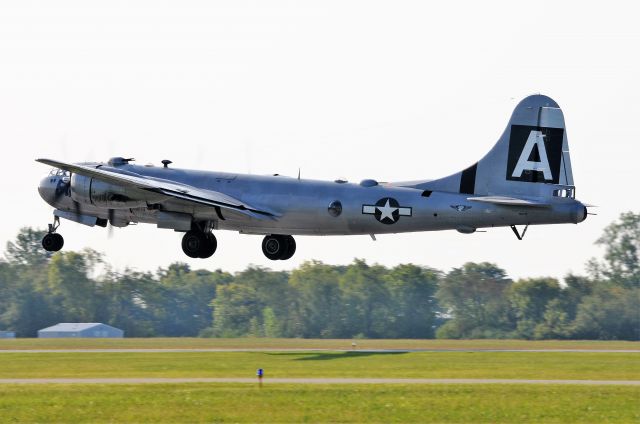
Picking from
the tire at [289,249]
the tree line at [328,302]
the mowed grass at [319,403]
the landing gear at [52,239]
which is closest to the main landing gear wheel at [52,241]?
the landing gear at [52,239]

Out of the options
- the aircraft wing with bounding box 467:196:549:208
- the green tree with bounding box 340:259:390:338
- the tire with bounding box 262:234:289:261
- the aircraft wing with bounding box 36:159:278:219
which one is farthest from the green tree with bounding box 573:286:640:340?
the aircraft wing with bounding box 36:159:278:219

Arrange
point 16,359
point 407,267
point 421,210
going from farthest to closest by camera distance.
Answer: point 407,267 < point 16,359 < point 421,210

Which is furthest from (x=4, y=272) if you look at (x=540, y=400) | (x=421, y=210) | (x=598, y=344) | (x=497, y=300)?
(x=540, y=400)

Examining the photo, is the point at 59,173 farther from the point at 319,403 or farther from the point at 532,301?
the point at 532,301

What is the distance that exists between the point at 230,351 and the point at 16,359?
1137 cm

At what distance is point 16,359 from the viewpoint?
59.6m

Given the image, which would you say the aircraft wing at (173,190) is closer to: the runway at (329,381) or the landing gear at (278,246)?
the landing gear at (278,246)

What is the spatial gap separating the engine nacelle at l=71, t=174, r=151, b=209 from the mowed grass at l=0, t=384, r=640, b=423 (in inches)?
416

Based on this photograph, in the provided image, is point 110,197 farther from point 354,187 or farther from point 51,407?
point 51,407

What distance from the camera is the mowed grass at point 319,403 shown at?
126 ft

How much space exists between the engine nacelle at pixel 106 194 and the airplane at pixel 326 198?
0.05 m

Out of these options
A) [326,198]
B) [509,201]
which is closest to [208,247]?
[326,198]

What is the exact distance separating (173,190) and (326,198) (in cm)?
690

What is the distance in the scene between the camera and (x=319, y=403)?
4069 cm
